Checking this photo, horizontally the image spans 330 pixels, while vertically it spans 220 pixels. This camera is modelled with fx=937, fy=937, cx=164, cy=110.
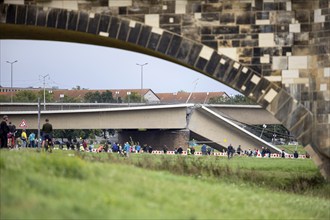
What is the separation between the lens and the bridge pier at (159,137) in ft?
252

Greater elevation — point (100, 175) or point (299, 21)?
point (299, 21)

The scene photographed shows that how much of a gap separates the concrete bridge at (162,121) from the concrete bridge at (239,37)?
1824 inches

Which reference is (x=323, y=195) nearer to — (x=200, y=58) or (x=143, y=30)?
(x=200, y=58)

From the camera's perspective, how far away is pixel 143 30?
2592 centimetres

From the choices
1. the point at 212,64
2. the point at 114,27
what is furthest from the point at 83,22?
the point at 212,64

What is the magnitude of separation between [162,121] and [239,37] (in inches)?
1876

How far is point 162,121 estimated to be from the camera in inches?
2904

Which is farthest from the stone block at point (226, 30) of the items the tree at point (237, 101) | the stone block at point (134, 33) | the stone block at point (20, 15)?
the tree at point (237, 101)

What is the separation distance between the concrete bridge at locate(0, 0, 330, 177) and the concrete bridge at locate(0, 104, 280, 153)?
46317 mm

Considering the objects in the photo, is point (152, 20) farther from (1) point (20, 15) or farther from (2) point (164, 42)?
(1) point (20, 15)

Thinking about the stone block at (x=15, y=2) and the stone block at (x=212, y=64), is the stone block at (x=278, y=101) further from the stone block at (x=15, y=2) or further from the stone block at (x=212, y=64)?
the stone block at (x=15, y=2)

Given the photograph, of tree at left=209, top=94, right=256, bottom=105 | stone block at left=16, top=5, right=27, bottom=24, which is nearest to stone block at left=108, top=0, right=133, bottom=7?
stone block at left=16, top=5, right=27, bottom=24

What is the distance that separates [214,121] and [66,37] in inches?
1869

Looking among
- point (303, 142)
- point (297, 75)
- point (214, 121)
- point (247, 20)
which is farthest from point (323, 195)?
point (214, 121)
